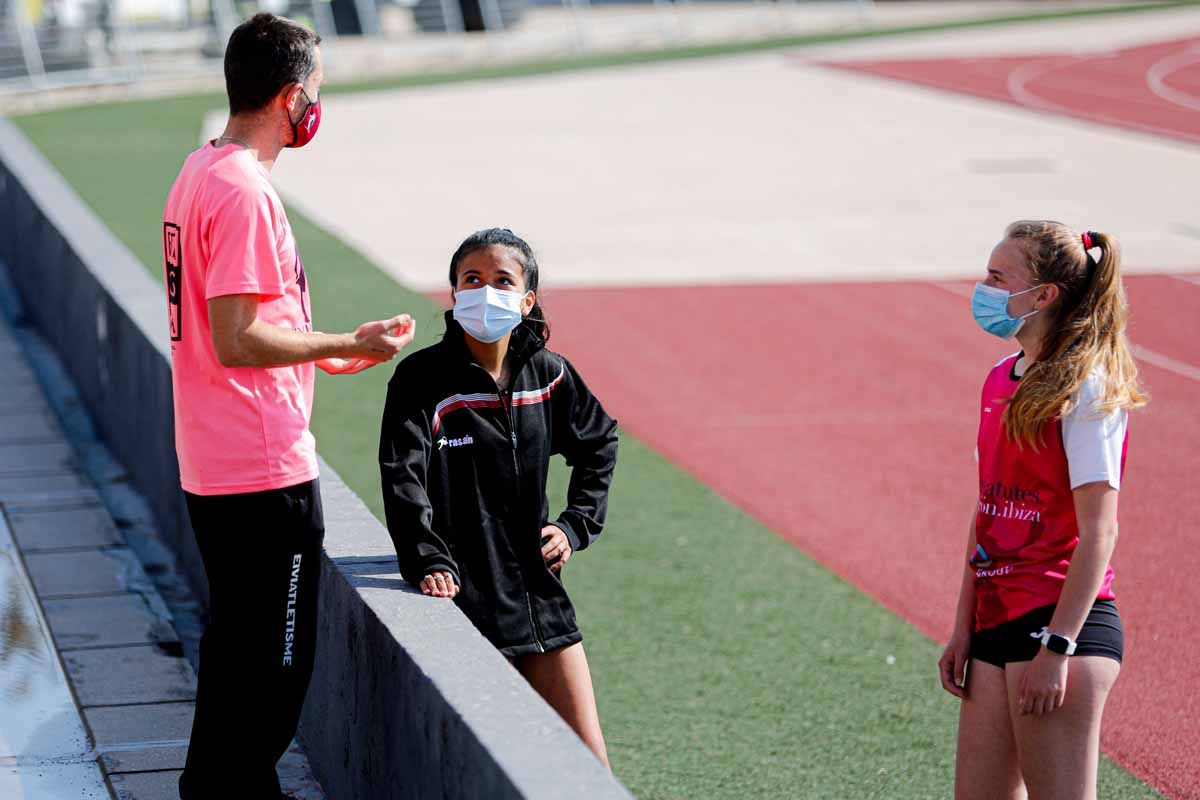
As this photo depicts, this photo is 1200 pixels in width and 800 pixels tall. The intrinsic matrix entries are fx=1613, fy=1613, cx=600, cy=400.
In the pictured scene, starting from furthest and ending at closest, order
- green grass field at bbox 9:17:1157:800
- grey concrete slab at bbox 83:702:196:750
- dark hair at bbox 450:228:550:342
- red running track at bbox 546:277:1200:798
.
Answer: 1. red running track at bbox 546:277:1200:798
2. green grass field at bbox 9:17:1157:800
3. grey concrete slab at bbox 83:702:196:750
4. dark hair at bbox 450:228:550:342

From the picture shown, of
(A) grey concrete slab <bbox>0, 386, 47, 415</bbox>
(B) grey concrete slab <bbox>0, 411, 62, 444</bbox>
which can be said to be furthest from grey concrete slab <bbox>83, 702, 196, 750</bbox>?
(A) grey concrete slab <bbox>0, 386, 47, 415</bbox>

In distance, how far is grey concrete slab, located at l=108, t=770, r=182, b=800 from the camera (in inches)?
175

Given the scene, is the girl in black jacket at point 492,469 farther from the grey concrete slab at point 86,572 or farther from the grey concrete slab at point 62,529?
the grey concrete slab at point 62,529

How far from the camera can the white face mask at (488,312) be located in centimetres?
387

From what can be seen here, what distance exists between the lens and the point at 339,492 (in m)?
5.04

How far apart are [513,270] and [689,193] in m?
13.2

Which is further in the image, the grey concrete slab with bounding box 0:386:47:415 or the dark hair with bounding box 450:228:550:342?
the grey concrete slab with bounding box 0:386:47:415

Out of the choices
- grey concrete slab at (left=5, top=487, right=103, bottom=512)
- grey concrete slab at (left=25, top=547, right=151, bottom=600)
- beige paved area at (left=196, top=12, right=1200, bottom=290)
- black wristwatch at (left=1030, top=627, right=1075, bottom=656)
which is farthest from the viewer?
beige paved area at (left=196, top=12, right=1200, bottom=290)

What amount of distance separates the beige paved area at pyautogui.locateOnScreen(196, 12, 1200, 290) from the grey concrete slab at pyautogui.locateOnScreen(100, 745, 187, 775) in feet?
26.1

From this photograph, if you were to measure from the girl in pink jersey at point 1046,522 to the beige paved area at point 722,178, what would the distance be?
9051 mm

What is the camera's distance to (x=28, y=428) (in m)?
8.21

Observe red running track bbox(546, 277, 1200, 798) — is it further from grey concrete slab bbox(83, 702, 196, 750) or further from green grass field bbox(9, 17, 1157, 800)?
grey concrete slab bbox(83, 702, 196, 750)

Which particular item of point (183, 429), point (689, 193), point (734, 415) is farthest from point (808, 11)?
point (183, 429)

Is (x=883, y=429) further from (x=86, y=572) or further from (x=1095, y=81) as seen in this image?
(x=1095, y=81)
